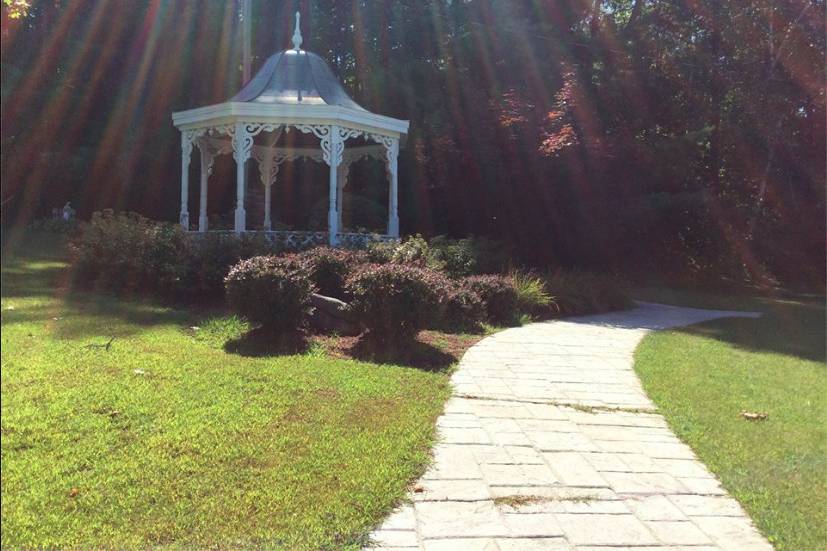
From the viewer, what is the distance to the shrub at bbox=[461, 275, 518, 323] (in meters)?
11.2

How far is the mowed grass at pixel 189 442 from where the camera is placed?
3.28 m

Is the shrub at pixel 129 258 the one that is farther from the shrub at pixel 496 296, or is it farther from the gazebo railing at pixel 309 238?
the shrub at pixel 496 296

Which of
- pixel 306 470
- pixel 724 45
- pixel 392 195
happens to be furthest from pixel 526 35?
pixel 306 470

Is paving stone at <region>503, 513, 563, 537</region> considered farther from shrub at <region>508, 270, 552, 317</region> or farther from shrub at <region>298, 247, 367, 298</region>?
shrub at <region>508, 270, 552, 317</region>

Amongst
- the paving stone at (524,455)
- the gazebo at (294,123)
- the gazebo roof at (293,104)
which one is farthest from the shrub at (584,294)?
the paving stone at (524,455)

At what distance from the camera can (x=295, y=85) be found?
13.6 meters

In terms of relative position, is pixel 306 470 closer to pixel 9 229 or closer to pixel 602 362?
pixel 9 229

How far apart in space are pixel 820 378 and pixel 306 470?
22.9 ft

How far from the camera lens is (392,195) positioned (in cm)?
1406

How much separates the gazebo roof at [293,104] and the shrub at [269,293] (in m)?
5.18

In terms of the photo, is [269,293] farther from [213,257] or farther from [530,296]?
[530,296]

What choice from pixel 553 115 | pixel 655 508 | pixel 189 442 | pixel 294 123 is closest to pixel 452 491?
pixel 655 508

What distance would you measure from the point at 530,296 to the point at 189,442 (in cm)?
864

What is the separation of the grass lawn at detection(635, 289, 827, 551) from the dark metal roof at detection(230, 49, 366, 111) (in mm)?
7495
